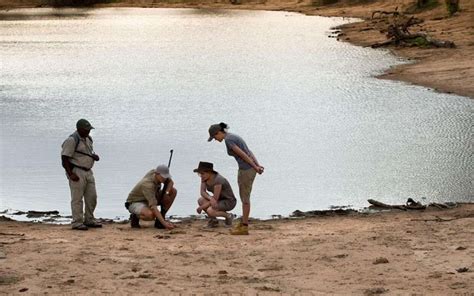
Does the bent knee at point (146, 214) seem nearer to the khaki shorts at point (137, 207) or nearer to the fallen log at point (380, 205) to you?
the khaki shorts at point (137, 207)

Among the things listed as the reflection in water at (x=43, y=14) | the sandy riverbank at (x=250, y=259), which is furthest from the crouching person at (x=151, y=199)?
the reflection in water at (x=43, y=14)

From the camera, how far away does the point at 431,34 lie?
3919 cm

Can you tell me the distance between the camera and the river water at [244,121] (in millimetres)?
15133

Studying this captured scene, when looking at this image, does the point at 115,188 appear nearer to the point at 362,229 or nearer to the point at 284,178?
the point at 284,178

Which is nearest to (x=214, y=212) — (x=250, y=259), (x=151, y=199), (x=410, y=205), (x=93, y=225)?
(x=151, y=199)

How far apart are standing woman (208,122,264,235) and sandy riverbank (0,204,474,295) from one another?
0.20 m

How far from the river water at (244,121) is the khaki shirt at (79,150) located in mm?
2125

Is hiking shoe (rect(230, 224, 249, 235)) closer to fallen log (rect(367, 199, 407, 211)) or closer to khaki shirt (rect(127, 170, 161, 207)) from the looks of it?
khaki shirt (rect(127, 170, 161, 207))

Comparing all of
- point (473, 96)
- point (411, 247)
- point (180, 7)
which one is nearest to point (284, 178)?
point (411, 247)

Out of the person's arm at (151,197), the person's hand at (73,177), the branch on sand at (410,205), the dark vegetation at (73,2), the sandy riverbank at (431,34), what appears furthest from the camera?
the dark vegetation at (73,2)

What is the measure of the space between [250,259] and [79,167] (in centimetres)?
265

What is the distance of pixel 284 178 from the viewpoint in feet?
51.9

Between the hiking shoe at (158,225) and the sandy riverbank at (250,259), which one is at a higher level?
the sandy riverbank at (250,259)

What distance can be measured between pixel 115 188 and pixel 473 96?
40.8 ft
